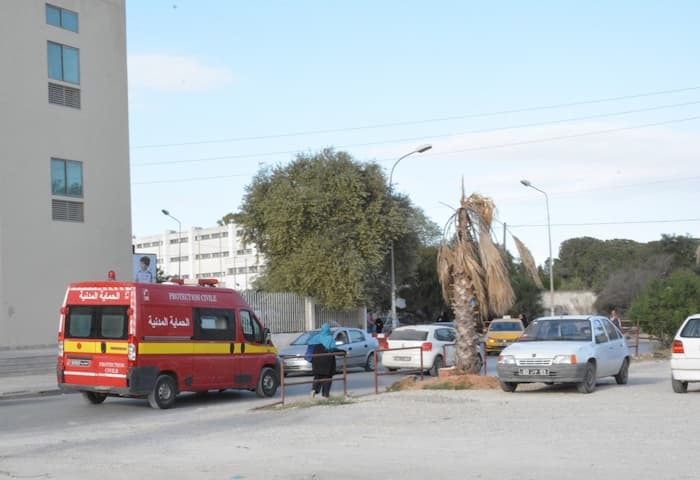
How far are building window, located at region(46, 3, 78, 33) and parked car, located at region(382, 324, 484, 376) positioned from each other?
63.7 ft

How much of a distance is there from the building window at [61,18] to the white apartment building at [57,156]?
0.04 m

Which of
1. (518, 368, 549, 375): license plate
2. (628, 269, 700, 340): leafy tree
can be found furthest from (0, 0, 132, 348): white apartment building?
(518, 368, 549, 375): license plate

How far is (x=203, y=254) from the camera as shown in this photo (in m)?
132

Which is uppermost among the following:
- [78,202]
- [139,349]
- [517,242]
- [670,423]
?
[78,202]

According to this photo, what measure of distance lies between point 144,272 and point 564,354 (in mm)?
21336

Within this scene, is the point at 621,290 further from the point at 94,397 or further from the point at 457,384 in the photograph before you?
the point at 94,397

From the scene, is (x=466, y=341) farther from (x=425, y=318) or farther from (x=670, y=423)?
(x=425, y=318)

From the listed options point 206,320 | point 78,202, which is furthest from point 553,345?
point 78,202

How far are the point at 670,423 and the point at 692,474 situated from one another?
15.0 feet

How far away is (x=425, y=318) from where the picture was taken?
65.8 m

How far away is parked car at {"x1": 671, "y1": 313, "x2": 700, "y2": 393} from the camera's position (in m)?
18.3

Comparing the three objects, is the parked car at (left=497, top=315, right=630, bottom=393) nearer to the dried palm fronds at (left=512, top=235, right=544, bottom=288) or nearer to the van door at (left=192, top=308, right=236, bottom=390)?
the dried palm fronds at (left=512, top=235, right=544, bottom=288)

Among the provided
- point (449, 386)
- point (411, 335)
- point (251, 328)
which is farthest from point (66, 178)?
point (449, 386)

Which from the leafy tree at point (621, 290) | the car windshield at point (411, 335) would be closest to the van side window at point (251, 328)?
the car windshield at point (411, 335)
